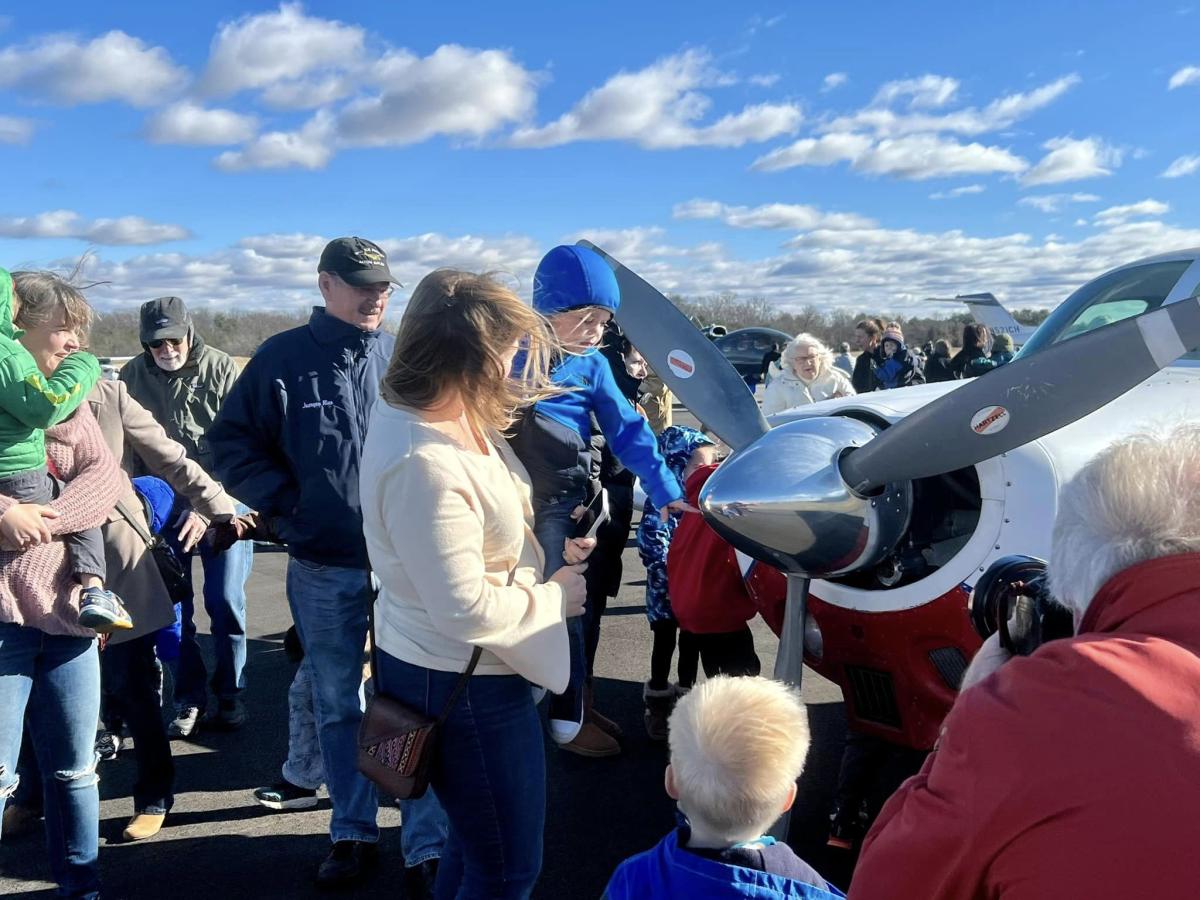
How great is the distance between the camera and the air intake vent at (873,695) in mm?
2504

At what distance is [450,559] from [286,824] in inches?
80.5

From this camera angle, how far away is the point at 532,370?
1.91 metres

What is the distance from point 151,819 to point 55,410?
→ 1579mm

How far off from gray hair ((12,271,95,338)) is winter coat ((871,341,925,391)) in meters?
7.43

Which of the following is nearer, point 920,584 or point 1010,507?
point 1010,507

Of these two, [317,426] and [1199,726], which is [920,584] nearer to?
[1199,726]

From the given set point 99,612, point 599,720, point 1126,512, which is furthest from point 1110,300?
point 99,612

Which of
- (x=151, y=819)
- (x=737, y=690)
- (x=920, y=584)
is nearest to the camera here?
(x=737, y=690)

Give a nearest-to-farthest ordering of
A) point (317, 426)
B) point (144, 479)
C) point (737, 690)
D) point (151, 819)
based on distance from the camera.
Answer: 1. point (737, 690)
2. point (317, 426)
3. point (151, 819)
4. point (144, 479)

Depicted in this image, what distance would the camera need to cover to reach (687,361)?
9.29 feet

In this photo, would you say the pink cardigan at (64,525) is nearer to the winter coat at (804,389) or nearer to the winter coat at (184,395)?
the winter coat at (184,395)

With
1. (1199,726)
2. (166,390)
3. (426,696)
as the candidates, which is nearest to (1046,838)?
(1199,726)

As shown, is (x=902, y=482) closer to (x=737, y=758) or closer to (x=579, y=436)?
(x=579, y=436)

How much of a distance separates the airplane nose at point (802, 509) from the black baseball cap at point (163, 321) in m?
2.84
